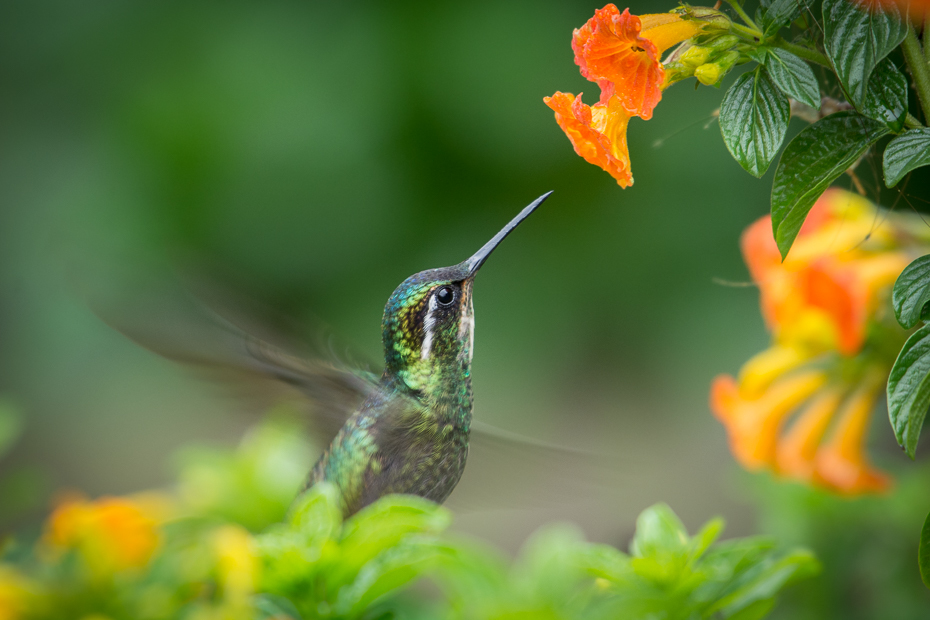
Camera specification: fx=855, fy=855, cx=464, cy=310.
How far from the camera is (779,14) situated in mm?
531

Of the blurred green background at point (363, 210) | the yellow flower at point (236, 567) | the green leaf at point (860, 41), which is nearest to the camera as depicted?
the green leaf at point (860, 41)

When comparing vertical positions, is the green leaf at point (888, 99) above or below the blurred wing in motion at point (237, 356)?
below

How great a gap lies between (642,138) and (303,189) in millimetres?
1184

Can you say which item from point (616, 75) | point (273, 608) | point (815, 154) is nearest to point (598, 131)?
point (616, 75)

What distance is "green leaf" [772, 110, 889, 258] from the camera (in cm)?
54

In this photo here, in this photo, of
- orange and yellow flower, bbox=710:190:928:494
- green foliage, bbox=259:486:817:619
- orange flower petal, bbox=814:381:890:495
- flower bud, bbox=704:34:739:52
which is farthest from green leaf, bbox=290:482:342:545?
orange flower petal, bbox=814:381:890:495

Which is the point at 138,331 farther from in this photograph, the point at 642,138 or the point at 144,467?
the point at 144,467

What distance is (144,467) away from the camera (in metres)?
3.07

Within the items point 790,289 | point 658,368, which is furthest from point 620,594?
point 658,368

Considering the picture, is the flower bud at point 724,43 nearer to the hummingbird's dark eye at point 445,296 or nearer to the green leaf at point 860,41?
the green leaf at point 860,41

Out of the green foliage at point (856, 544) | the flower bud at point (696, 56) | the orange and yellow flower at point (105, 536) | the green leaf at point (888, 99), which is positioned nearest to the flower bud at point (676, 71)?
the flower bud at point (696, 56)

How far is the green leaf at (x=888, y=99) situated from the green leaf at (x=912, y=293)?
0.32ft

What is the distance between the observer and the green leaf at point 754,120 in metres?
0.52

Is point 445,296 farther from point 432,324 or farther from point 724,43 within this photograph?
point 724,43
